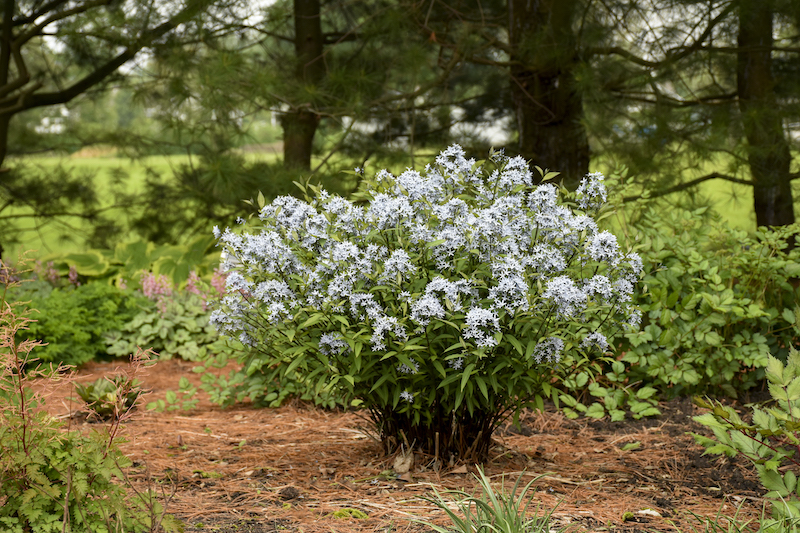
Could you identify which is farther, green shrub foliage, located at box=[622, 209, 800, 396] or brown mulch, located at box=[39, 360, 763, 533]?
green shrub foliage, located at box=[622, 209, 800, 396]

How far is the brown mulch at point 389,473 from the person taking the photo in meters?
2.34

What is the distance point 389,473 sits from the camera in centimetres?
269

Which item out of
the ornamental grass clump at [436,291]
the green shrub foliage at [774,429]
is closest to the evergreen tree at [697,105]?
the ornamental grass clump at [436,291]

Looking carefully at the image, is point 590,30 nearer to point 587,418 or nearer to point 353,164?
point 353,164

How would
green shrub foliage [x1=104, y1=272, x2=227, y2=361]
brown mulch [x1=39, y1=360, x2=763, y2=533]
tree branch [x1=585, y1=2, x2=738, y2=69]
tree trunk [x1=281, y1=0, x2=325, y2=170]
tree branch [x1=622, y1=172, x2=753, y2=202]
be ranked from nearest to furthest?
brown mulch [x1=39, y1=360, x2=763, y2=533] → tree branch [x1=585, y1=2, x2=738, y2=69] → green shrub foliage [x1=104, y1=272, x2=227, y2=361] → tree branch [x1=622, y1=172, x2=753, y2=202] → tree trunk [x1=281, y1=0, x2=325, y2=170]

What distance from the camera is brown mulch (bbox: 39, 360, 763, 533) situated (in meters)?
2.34

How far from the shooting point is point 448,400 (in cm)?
262

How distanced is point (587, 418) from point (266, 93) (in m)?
3.00

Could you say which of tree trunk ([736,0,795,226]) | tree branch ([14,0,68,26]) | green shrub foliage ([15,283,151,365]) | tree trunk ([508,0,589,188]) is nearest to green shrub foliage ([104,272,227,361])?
green shrub foliage ([15,283,151,365])

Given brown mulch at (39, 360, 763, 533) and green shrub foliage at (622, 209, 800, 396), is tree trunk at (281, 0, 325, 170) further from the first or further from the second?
green shrub foliage at (622, 209, 800, 396)

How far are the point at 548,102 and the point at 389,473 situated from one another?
3.41 meters

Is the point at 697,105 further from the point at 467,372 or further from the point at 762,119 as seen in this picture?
the point at 467,372

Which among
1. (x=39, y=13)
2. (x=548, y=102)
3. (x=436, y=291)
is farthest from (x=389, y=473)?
(x=39, y=13)

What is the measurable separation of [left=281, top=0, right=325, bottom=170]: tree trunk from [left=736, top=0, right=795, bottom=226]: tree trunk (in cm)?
328
